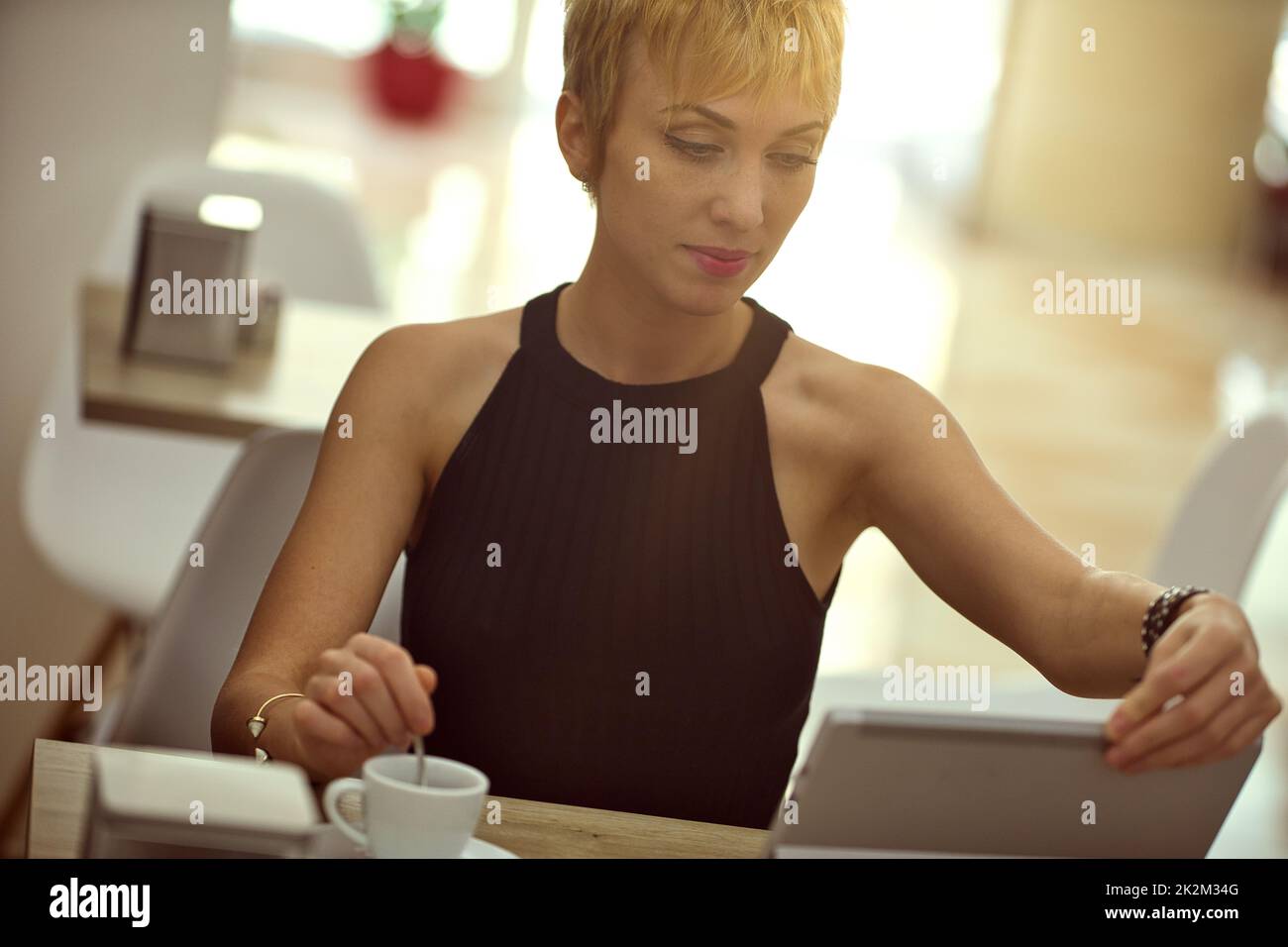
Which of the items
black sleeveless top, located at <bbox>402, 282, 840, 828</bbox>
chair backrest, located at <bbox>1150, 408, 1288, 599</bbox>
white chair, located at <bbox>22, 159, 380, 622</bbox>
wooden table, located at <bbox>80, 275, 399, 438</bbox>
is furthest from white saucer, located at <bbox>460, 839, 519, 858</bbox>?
white chair, located at <bbox>22, 159, 380, 622</bbox>

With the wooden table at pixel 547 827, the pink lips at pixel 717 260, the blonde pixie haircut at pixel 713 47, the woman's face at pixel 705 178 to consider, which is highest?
the blonde pixie haircut at pixel 713 47

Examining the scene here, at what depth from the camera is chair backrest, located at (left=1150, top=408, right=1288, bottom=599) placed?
1.74 m

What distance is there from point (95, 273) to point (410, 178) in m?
4.54

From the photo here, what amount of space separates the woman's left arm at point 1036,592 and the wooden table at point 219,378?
2.62ft

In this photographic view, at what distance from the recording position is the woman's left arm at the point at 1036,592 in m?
0.84

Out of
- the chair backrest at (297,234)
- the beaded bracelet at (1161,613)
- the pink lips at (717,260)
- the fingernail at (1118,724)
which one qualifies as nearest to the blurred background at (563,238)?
the chair backrest at (297,234)

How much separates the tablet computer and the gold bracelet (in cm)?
34

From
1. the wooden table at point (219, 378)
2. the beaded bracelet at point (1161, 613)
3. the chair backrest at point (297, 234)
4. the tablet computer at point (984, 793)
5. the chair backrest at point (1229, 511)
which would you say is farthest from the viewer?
the chair backrest at point (297, 234)

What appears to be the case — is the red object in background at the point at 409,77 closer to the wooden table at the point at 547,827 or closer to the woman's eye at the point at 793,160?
the woman's eye at the point at 793,160

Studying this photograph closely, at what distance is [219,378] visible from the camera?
199 centimetres

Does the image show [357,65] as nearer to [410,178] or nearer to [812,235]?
[410,178]

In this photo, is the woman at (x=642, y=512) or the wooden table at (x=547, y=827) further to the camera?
the woman at (x=642, y=512)

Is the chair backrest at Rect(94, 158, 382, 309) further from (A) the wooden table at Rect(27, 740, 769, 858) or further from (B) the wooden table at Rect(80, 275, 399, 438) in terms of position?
(A) the wooden table at Rect(27, 740, 769, 858)

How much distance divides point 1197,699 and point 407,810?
403 mm
